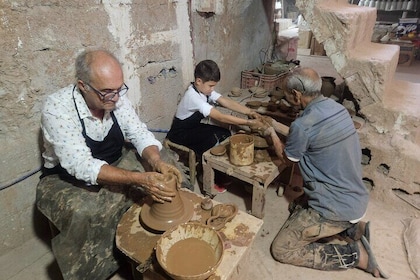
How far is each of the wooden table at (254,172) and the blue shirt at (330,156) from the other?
0.35m

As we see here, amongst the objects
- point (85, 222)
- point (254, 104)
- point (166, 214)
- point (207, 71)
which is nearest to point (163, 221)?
point (166, 214)

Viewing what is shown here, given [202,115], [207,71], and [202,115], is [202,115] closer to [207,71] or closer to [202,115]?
[202,115]

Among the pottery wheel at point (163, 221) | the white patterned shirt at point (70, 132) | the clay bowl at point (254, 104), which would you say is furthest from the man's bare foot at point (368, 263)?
the white patterned shirt at point (70, 132)

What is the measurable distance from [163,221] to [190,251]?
0.89 ft

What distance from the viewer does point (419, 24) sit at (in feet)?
27.4

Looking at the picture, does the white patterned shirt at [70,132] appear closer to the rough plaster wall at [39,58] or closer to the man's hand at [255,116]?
the rough plaster wall at [39,58]

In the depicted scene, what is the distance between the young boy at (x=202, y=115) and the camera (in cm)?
300

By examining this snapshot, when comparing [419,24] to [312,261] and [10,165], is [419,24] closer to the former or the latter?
[312,261]

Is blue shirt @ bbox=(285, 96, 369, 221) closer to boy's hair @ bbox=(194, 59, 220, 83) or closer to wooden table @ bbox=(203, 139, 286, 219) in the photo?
wooden table @ bbox=(203, 139, 286, 219)

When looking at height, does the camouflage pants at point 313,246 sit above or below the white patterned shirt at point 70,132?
below

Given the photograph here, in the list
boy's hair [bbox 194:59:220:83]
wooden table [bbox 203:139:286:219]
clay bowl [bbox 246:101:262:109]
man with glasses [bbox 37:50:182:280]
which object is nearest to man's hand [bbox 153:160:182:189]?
man with glasses [bbox 37:50:182:280]

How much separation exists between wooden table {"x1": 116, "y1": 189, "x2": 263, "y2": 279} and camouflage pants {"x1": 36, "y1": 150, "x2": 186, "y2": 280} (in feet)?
0.54

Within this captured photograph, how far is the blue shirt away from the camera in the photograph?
7.21 ft

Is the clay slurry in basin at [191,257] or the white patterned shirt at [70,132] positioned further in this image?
the white patterned shirt at [70,132]
